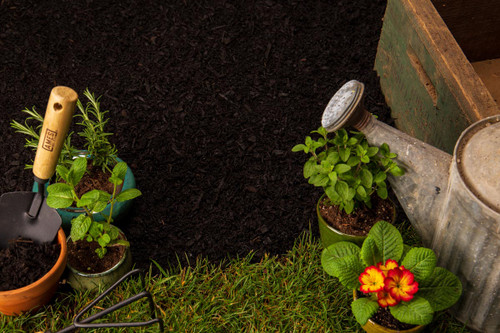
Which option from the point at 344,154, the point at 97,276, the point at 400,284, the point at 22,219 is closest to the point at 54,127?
the point at 22,219

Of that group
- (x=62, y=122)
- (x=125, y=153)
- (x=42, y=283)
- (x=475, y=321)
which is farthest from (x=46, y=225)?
(x=475, y=321)

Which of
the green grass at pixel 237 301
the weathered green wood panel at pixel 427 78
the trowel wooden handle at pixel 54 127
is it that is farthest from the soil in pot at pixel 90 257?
the weathered green wood panel at pixel 427 78

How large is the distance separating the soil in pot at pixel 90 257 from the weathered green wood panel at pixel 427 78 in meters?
1.52

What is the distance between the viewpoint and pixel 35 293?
83.7 inches

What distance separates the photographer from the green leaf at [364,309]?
6.42ft

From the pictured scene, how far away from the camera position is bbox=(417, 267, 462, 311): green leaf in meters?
2.02

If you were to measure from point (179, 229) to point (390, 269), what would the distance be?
1.06 metres

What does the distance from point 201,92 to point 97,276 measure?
1314 millimetres

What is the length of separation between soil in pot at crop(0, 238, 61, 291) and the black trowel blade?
40mm

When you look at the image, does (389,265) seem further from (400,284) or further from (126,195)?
(126,195)

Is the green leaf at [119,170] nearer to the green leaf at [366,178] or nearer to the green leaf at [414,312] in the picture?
the green leaf at [366,178]

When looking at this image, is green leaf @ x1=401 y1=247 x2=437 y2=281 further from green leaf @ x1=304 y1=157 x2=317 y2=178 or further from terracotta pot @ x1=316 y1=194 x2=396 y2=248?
green leaf @ x1=304 y1=157 x2=317 y2=178

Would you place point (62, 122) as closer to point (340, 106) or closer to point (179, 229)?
point (179, 229)

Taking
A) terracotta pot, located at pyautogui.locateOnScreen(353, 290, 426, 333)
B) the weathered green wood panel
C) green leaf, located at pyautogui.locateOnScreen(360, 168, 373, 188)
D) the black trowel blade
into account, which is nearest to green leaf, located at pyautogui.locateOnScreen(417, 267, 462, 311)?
terracotta pot, located at pyautogui.locateOnScreen(353, 290, 426, 333)
